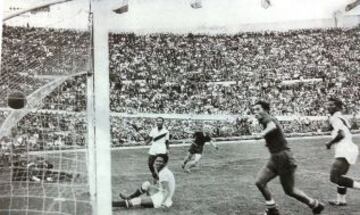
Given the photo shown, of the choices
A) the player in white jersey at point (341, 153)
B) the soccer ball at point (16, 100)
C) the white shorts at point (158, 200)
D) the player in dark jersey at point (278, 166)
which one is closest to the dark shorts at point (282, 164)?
the player in dark jersey at point (278, 166)

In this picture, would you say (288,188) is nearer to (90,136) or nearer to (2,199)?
(90,136)

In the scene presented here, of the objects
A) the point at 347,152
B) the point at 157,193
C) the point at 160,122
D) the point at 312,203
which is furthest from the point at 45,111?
the point at 347,152

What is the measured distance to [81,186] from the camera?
146 inches

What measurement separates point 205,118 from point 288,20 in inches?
61.2

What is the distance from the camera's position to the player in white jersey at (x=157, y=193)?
359 cm

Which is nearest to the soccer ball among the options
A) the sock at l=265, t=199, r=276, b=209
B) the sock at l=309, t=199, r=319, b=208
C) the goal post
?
the goal post

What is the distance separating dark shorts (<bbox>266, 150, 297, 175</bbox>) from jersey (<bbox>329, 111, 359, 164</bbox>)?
540 millimetres

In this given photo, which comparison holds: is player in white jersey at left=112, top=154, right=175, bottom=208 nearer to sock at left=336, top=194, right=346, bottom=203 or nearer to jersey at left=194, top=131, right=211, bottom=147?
jersey at left=194, top=131, right=211, bottom=147

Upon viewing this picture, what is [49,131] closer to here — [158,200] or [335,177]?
[158,200]

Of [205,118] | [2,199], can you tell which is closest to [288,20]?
[205,118]

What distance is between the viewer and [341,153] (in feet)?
11.7

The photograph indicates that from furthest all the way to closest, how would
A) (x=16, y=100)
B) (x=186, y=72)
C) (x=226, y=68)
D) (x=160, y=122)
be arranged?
(x=226, y=68), (x=186, y=72), (x=160, y=122), (x=16, y=100)

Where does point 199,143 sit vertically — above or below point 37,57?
below

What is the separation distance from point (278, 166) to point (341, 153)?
638 millimetres
